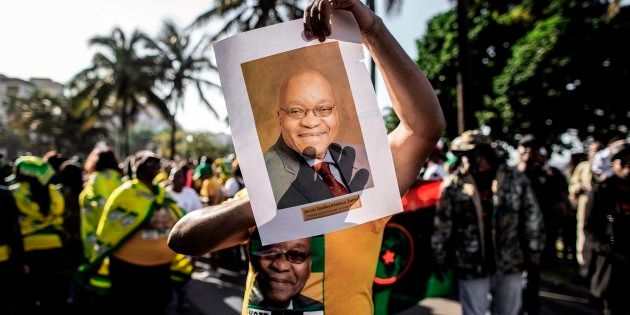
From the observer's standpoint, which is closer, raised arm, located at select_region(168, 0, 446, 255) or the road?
raised arm, located at select_region(168, 0, 446, 255)

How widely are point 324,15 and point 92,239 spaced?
15.0ft

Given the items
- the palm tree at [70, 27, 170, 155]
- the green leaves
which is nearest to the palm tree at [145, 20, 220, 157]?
the palm tree at [70, 27, 170, 155]

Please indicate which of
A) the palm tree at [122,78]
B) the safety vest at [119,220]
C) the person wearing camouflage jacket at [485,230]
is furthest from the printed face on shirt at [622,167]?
the palm tree at [122,78]

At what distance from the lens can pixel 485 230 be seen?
3.49 metres

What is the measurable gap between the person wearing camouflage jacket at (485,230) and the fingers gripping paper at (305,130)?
264 cm

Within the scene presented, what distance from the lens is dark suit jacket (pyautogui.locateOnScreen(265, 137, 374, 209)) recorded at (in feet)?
3.24

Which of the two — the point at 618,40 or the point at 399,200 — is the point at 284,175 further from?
the point at 618,40

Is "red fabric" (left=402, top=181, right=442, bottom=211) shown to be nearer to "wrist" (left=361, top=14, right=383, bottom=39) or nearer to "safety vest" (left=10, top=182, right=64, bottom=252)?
"wrist" (left=361, top=14, right=383, bottom=39)

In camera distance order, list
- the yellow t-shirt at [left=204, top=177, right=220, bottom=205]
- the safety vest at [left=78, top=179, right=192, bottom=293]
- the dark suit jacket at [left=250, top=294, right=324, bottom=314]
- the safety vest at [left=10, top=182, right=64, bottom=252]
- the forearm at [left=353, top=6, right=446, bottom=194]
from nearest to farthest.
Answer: the forearm at [left=353, top=6, right=446, bottom=194]
the dark suit jacket at [left=250, top=294, right=324, bottom=314]
the safety vest at [left=78, top=179, right=192, bottom=293]
the safety vest at [left=10, top=182, right=64, bottom=252]
the yellow t-shirt at [left=204, top=177, right=220, bottom=205]

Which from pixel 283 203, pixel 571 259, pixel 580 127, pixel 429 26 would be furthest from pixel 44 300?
pixel 429 26

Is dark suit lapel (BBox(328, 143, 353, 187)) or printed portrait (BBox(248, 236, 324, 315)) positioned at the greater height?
dark suit lapel (BBox(328, 143, 353, 187))

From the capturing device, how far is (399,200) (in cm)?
101

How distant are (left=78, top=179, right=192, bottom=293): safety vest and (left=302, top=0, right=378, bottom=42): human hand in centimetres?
294

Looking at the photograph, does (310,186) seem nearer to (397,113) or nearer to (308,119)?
(308,119)
